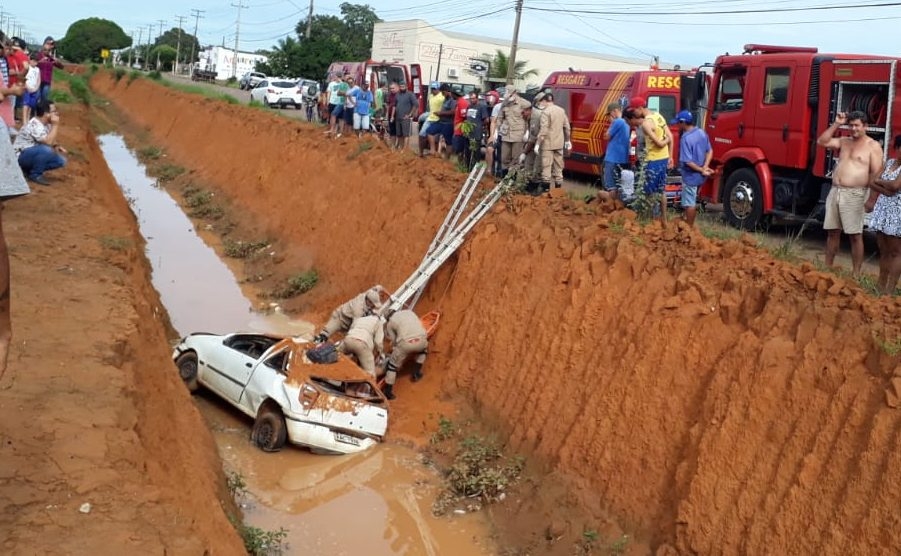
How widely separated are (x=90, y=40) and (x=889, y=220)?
12742 centimetres

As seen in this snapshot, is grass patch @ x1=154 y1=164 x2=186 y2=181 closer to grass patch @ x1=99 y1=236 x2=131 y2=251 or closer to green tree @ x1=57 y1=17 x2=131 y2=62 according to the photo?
grass patch @ x1=99 y1=236 x2=131 y2=251

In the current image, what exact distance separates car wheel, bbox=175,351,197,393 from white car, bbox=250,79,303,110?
120 ft

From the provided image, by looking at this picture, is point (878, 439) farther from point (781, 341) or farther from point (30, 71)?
point (30, 71)

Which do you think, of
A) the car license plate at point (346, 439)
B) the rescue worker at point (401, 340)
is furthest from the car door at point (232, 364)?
the rescue worker at point (401, 340)

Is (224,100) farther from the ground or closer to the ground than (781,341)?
farther from the ground

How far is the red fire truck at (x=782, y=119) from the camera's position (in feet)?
45.3

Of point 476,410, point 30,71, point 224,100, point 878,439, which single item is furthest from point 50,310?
point 224,100

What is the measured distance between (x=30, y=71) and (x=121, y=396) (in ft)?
44.3

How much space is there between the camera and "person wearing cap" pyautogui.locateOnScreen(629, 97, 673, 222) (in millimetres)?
11906

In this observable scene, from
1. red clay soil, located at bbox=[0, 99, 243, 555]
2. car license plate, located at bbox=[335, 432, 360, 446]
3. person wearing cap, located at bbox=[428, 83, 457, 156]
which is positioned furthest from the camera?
person wearing cap, located at bbox=[428, 83, 457, 156]

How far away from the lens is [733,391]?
8023 mm

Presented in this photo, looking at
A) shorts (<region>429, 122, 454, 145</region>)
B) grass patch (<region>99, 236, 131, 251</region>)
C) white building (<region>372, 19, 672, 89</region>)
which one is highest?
white building (<region>372, 19, 672, 89</region>)

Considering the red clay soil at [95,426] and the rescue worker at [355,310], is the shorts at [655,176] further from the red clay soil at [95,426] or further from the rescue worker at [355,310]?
the red clay soil at [95,426]

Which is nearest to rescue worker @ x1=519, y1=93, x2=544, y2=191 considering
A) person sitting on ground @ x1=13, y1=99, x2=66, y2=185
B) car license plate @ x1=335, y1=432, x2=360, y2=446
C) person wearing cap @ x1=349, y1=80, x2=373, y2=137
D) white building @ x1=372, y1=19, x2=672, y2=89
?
car license plate @ x1=335, y1=432, x2=360, y2=446
